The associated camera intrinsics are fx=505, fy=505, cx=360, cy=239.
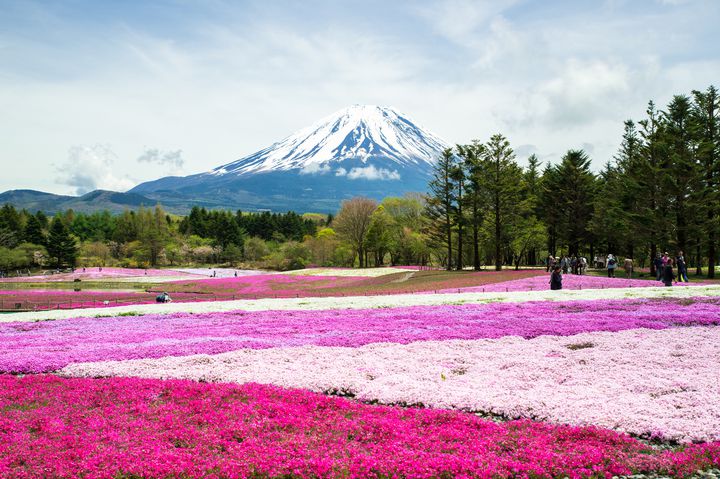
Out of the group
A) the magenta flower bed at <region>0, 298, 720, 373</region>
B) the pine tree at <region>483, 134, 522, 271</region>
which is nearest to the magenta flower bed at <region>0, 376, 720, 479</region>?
the magenta flower bed at <region>0, 298, 720, 373</region>

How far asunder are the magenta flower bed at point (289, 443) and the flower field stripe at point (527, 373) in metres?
0.92

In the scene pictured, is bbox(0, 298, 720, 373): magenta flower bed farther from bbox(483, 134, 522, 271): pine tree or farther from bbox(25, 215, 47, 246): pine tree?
bbox(25, 215, 47, 246): pine tree

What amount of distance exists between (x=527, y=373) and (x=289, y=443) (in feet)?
23.3

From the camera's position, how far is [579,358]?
48.0 ft

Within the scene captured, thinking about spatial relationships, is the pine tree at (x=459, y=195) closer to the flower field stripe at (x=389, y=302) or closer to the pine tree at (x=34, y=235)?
the flower field stripe at (x=389, y=302)

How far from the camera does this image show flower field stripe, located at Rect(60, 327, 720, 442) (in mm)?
10188

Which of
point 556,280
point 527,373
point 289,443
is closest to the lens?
point 289,443

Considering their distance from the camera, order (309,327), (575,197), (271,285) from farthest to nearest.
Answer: (575,197)
(271,285)
(309,327)

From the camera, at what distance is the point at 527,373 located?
13.2 meters

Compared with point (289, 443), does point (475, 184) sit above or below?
above

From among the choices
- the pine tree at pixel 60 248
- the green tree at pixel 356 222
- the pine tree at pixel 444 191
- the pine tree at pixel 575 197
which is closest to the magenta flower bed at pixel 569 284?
the pine tree at pixel 444 191

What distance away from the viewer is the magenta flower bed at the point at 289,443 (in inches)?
310

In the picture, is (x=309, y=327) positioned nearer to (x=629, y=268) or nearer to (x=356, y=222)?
(x=629, y=268)

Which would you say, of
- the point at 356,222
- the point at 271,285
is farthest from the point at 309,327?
the point at 356,222
